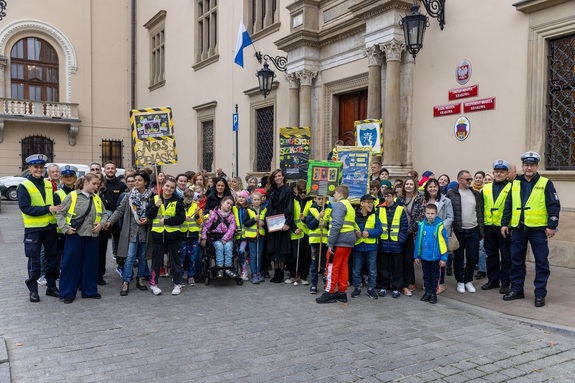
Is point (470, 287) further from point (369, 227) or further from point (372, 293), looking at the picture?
point (369, 227)

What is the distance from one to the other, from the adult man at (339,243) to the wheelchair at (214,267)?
1.58 metres

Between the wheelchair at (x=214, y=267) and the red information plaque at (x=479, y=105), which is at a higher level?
the red information plaque at (x=479, y=105)

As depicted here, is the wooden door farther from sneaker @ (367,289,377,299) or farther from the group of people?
sneaker @ (367,289,377,299)

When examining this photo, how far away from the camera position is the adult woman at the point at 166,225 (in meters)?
6.96

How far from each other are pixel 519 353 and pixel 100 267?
5.84 m

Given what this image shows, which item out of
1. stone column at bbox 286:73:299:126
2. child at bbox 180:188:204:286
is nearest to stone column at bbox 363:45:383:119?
stone column at bbox 286:73:299:126

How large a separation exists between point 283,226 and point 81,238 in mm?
2890

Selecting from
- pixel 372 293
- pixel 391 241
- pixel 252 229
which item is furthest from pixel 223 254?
pixel 391 241

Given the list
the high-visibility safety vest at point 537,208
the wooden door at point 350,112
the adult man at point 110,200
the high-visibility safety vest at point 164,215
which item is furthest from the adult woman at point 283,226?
the wooden door at point 350,112

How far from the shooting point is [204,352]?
15.3 feet

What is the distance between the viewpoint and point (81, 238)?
21.8 ft

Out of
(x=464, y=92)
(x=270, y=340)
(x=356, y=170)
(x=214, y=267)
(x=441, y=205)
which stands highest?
(x=464, y=92)

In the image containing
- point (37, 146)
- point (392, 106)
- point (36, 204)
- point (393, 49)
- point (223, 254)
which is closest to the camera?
point (36, 204)

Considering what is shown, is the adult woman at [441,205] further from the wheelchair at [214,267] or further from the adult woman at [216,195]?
Result: the adult woman at [216,195]
